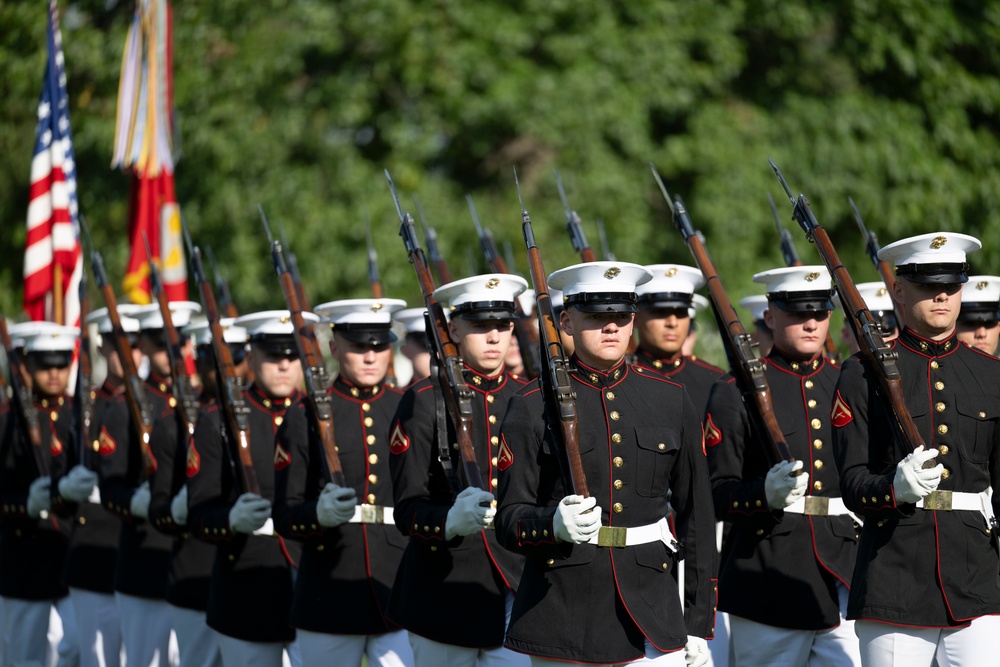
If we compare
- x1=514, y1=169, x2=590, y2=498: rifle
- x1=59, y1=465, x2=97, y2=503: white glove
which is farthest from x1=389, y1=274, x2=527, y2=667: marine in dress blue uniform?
x1=59, y1=465, x2=97, y2=503: white glove

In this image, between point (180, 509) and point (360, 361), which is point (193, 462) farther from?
point (360, 361)

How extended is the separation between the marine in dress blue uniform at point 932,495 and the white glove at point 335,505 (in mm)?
2071

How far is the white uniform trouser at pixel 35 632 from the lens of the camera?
928cm

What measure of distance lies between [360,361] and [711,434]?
1.68 meters

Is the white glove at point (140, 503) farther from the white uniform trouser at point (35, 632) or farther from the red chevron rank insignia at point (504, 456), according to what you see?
the red chevron rank insignia at point (504, 456)

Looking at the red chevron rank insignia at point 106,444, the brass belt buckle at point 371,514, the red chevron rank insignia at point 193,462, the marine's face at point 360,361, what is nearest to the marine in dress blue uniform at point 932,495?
the brass belt buckle at point 371,514

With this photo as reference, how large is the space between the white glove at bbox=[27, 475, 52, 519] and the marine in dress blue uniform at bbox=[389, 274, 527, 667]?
389 cm

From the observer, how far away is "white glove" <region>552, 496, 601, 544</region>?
448 cm

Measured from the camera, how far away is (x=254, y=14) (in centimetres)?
1688

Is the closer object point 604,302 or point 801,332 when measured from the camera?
point 604,302

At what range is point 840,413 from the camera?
18.0 feet

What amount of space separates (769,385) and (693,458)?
1.60 metres

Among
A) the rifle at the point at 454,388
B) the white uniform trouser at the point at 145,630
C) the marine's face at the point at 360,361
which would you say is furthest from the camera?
the white uniform trouser at the point at 145,630

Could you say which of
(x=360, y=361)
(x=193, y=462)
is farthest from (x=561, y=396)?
(x=193, y=462)
